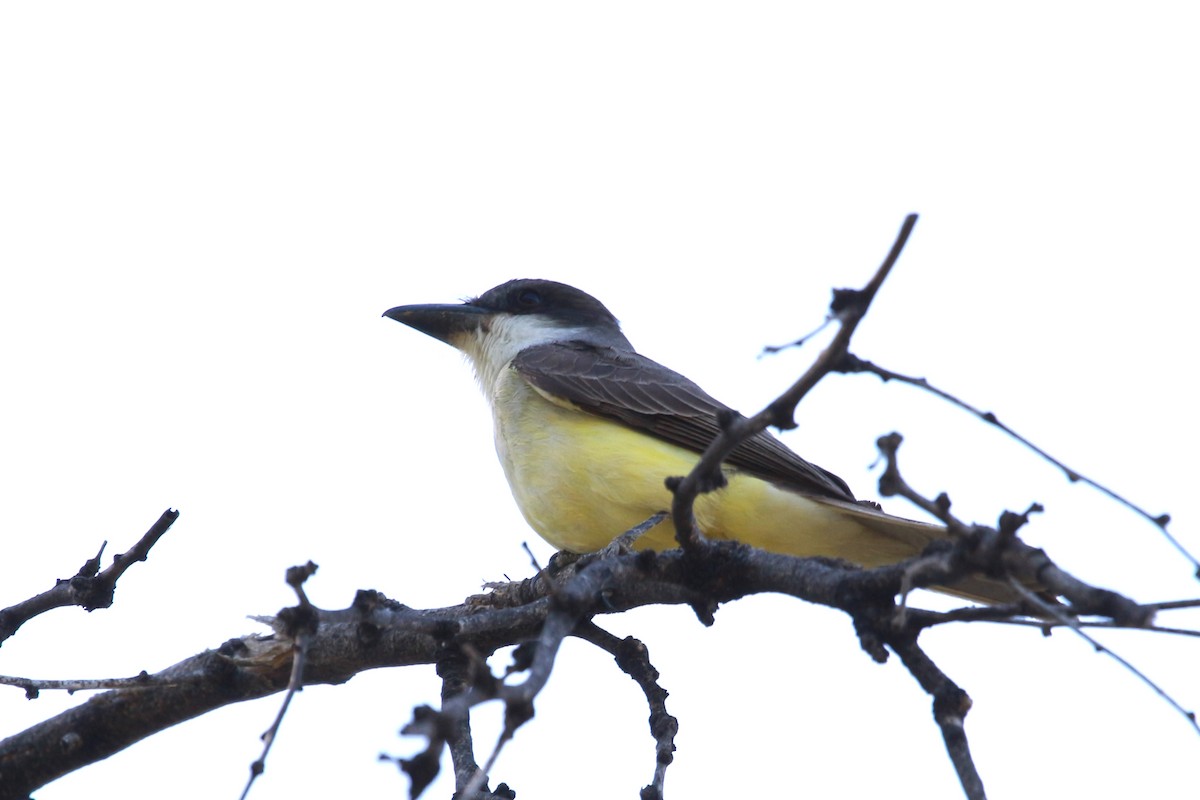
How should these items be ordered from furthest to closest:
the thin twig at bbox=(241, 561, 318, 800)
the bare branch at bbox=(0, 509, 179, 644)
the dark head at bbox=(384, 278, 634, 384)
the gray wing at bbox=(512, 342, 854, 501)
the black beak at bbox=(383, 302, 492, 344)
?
the black beak at bbox=(383, 302, 492, 344), the dark head at bbox=(384, 278, 634, 384), the gray wing at bbox=(512, 342, 854, 501), the bare branch at bbox=(0, 509, 179, 644), the thin twig at bbox=(241, 561, 318, 800)

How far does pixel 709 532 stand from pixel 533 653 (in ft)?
11.2

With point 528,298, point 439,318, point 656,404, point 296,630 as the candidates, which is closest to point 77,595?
point 296,630

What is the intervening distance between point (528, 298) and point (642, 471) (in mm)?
2692

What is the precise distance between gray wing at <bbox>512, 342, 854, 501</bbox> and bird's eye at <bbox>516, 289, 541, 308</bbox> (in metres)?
1.10

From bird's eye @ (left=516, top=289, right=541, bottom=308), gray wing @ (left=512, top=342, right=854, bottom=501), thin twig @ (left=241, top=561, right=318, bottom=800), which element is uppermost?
bird's eye @ (left=516, top=289, right=541, bottom=308)

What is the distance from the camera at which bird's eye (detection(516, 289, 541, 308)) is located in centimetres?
861

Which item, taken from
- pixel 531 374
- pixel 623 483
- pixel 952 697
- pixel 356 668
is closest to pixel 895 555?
pixel 623 483

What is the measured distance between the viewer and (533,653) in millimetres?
2971

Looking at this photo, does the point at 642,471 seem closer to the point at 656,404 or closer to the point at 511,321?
the point at 656,404

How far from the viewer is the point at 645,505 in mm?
6160

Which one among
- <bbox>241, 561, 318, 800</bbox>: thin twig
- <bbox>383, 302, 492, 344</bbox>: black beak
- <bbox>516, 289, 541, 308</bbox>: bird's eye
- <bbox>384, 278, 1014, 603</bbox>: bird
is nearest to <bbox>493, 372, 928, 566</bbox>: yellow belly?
<bbox>384, 278, 1014, 603</bbox>: bird

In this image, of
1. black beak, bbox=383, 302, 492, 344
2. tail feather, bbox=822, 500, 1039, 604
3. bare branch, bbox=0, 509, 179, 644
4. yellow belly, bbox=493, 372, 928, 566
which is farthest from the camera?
black beak, bbox=383, 302, 492, 344

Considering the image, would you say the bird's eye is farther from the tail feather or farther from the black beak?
the tail feather

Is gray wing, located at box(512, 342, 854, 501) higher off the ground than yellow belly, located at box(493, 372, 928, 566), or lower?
higher
